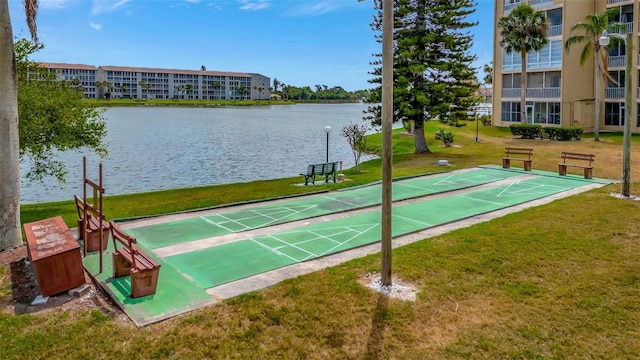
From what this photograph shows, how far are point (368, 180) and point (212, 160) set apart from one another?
19.6 m

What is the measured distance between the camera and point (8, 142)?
9477mm

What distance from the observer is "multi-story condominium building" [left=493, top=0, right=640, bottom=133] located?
37750 millimetres

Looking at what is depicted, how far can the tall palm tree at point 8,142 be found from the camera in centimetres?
941

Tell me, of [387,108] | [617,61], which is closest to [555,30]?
[617,61]

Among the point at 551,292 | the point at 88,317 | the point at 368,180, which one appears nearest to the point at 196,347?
the point at 88,317

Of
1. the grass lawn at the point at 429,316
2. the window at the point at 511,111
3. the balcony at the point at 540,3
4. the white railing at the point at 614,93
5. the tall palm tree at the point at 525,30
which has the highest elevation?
the balcony at the point at 540,3

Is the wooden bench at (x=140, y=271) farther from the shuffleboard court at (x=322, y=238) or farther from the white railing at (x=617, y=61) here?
the white railing at (x=617, y=61)

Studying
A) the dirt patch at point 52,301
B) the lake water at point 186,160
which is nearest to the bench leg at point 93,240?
the dirt patch at point 52,301

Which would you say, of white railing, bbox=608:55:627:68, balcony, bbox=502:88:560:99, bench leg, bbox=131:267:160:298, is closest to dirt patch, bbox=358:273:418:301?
bench leg, bbox=131:267:160:298

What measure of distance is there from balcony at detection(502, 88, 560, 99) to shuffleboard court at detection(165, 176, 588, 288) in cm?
2862

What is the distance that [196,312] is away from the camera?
6777 millimetres

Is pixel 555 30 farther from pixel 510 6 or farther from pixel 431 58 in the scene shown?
pixel 431 58

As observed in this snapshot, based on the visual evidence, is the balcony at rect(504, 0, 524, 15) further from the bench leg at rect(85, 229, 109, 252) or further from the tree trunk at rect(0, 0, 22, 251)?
the bench leg at rect(85, 229, 109, 252)

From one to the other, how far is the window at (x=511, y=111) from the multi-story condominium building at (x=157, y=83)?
143499 mm
